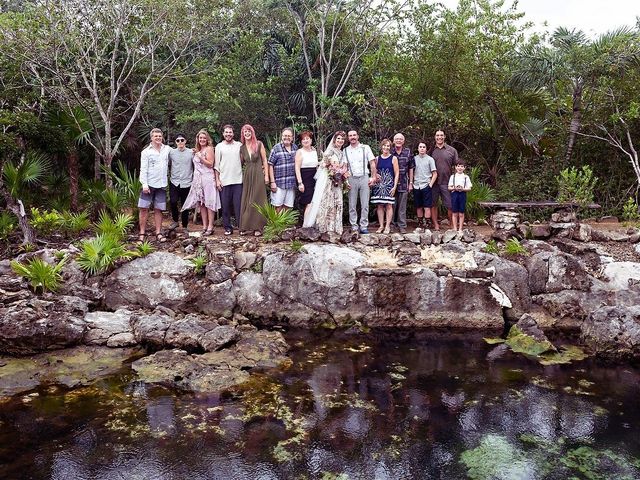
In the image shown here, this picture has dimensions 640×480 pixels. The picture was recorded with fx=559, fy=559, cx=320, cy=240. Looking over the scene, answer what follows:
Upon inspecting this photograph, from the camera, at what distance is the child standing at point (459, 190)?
9.31 metres

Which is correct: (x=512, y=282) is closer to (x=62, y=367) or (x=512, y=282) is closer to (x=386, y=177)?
(x=386, y=177)

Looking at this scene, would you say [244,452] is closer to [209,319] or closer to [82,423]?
[82,423]

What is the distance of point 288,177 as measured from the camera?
9125mm

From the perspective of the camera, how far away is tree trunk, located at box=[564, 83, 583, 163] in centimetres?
1138

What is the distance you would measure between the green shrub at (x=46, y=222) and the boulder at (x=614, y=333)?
8538 mm

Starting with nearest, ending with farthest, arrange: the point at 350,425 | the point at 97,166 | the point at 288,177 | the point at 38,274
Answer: the point at 350,425, the point at 38,274, the point at 288,177, the point at 97,166

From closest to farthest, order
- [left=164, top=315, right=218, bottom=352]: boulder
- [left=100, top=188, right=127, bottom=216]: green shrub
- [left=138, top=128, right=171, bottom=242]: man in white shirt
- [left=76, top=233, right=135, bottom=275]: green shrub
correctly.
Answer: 1. [left=164, top=315, right=218, bottom=352]: boulder
2. [left=76, top=233, right=135, bottom=275]: green shrub
3. [left=138, top=128, right=171, bottom=242]: man in white shirt
4. [left=100, top=188, right=127, bottom=216]: green shrub

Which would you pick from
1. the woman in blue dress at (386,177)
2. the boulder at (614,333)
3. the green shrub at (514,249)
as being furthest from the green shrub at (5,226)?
the boulder at (614,333)

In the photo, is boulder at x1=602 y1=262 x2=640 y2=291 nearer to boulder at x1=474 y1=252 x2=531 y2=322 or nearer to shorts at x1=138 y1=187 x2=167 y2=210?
boulder at x1=474 y1=252 x2=531 y2=322

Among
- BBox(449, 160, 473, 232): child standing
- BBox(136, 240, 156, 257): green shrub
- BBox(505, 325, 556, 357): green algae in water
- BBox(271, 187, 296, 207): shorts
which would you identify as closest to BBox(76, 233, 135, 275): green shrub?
BBox(136, 240, 156, 257): green shrub

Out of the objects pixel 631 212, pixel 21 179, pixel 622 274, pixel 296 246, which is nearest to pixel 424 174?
pixel 296 246

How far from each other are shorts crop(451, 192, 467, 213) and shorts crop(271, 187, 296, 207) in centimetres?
273

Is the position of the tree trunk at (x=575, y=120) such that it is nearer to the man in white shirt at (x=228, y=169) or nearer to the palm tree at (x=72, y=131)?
the man in white shirt at (x=228, y=169)

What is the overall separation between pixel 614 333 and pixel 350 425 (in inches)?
160
